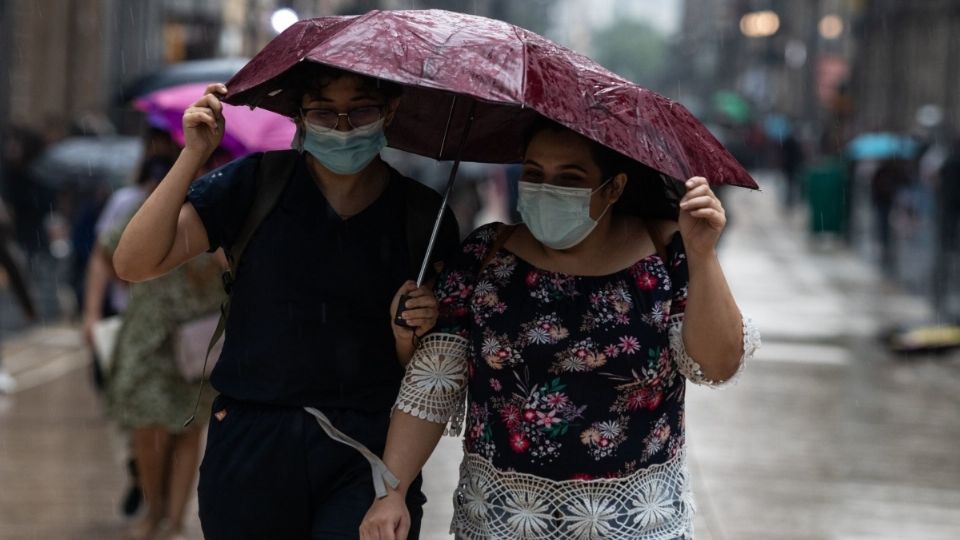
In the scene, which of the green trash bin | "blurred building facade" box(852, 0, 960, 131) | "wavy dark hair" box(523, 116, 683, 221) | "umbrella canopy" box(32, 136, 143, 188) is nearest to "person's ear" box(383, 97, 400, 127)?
"wavy dark hair" box(523, 116, 683, 221)

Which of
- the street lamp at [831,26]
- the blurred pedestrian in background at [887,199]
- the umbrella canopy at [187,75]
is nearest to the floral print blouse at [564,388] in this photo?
the umbrella canopy at [187,75]

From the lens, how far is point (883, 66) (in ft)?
162

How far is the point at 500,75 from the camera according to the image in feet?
10.7

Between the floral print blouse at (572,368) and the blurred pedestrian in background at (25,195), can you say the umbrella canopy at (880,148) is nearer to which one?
the blurred pedestrian in background at (25,195)

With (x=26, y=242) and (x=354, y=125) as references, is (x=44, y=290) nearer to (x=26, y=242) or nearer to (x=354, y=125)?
(x=26, y=242)

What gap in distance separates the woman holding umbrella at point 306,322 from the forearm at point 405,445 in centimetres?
4

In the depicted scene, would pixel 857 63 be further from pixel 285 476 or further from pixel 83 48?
pixel 285 476

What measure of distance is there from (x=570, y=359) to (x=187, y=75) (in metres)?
6.48

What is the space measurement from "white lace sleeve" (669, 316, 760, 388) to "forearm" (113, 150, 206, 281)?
1126 millimetres

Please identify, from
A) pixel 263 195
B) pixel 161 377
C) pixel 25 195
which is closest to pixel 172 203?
pixel 263 195

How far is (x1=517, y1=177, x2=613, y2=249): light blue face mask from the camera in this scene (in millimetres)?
3486

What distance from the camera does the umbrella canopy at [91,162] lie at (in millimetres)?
14828

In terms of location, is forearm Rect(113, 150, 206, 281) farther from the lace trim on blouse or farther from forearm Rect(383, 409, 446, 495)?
the lace trim on blouse

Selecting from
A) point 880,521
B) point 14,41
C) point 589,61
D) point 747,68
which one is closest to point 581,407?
point 589,61
